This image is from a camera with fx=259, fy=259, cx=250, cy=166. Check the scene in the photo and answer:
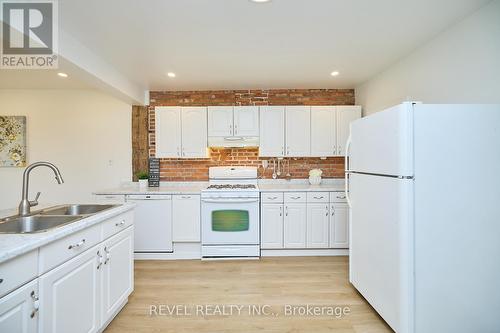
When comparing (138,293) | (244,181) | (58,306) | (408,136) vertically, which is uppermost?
(408,136)

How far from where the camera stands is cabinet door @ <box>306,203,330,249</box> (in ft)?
12.1

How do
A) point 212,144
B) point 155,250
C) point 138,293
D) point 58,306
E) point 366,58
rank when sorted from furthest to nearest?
point 212,144 → point 155,250 → point 366,58 → point 138,293 → point 58,306

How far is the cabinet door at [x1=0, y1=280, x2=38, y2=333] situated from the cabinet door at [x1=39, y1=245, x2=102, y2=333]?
5 centimetres

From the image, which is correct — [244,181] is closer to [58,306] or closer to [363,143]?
[363,143]

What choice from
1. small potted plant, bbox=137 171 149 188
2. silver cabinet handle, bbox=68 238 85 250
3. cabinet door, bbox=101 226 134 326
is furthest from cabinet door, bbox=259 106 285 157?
silver cabinet handle, bbox=68 238 85 250

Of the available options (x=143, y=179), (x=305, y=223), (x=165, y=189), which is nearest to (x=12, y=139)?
(x=143, y=179)

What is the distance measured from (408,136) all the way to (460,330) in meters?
1.41

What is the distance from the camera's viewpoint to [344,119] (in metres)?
4.03

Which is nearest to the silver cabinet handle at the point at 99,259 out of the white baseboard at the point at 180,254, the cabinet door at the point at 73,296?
the cabinet door at the point at 73,296

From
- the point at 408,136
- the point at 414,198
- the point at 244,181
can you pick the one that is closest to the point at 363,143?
the point at 408,136

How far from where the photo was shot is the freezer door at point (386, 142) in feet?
5.96

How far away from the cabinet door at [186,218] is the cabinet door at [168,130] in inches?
31.7

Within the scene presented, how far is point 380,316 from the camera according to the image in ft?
7.38

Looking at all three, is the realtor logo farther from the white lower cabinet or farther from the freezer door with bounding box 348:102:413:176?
the white lower cabinet
